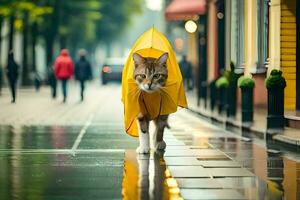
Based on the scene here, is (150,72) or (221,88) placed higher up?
(150,72)

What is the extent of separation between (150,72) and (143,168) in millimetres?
1819

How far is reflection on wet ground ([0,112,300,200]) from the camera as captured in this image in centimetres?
902

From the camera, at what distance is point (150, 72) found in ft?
40.6

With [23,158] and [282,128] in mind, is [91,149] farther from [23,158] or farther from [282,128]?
[282,128]

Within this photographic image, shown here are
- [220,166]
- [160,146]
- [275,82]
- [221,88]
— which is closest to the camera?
[220,166]

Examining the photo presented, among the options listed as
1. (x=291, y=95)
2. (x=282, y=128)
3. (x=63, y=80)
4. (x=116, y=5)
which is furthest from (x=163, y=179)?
(x=116, y=5)

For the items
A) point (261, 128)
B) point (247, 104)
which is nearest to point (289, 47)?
point (247, 104)

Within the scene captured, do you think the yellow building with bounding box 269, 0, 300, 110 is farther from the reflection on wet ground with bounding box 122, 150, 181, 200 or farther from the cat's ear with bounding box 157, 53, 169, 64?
the reflection on wet ground with bounding box 122, 150, 181, 200

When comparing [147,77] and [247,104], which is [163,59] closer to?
[147,77]

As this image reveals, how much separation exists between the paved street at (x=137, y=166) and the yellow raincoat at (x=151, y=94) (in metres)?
0.62

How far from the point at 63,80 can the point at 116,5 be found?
5090 cm

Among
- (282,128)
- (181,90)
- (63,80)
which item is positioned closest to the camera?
(181,90)

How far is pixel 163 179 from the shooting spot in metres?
9.98

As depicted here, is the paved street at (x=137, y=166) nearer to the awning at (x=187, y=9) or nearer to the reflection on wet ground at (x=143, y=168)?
the reflection on wet ground at (x=143, y=168)
